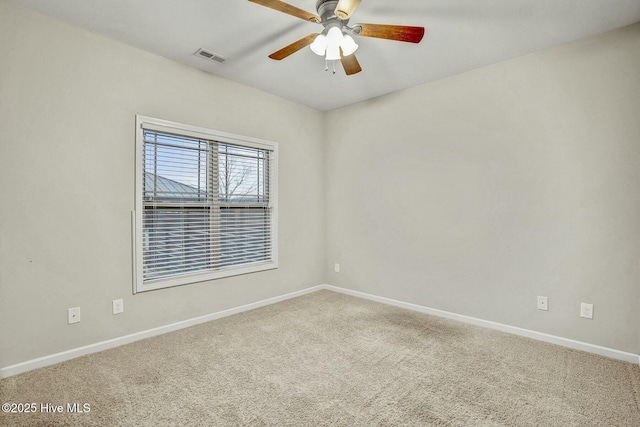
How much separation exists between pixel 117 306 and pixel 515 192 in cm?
369

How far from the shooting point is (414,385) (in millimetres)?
2029

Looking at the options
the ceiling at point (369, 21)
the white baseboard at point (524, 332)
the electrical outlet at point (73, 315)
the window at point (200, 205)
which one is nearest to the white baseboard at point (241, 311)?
the white baseboard at point (524, 332)

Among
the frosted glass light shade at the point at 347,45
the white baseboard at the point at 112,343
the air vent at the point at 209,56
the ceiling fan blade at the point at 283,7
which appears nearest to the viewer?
the ceiling fan blade at the point at 283,7

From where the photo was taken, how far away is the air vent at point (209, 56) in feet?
9.07

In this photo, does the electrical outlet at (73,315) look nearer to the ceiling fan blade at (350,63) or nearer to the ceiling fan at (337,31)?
the ceiling fan at (337,31)

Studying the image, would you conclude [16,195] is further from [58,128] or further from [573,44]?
[573,44]

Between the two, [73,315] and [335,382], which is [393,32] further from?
[73,315]

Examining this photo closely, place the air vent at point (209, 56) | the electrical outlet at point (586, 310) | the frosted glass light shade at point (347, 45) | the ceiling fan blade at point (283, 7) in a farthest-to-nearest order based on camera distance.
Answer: the air vent at point (209, 56), the electrical outlet at point (586, 310), the frosted glass light shade at point (347, 45), the ceiling fan blade at point (283, 7)

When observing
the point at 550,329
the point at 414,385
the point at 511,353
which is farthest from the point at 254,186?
the point at 550,329

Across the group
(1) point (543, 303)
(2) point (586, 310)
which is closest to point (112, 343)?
(1) point (543, 303)

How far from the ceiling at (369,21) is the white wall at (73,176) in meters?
0.22

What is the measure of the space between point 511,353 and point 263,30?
129 inches

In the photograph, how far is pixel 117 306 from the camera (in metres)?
2.61

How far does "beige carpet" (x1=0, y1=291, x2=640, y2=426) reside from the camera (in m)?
1.72
